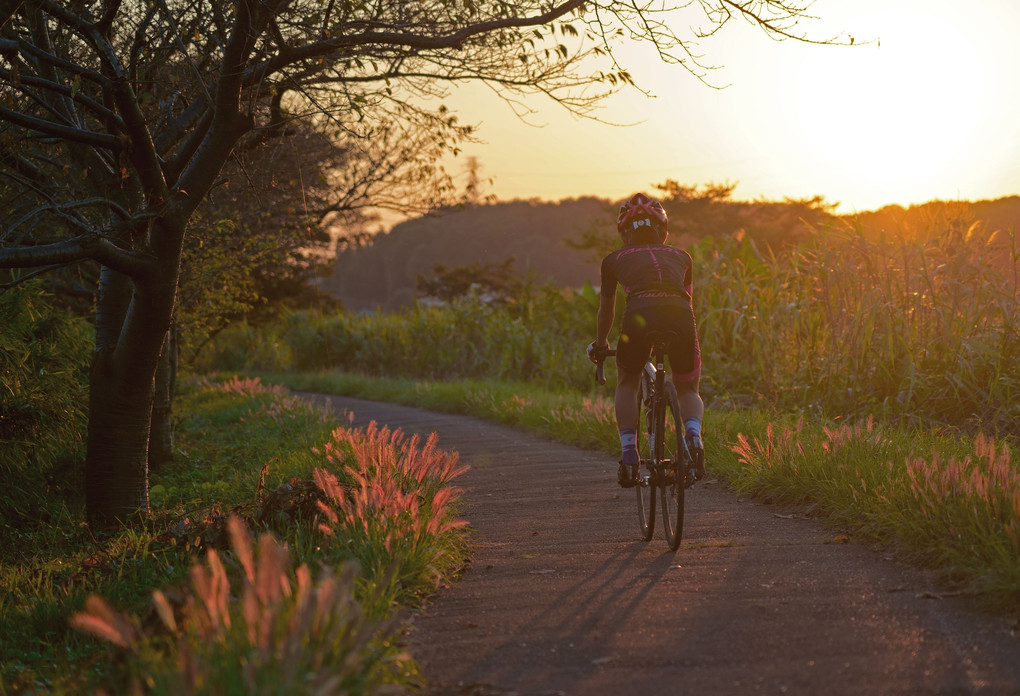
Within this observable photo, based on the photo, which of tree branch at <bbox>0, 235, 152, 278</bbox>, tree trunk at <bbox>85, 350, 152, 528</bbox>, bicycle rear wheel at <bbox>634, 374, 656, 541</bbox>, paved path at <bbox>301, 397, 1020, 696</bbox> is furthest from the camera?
tree trunk at <bbox>85, 350, 152, 528</bbox>

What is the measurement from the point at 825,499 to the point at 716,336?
6.98 metres

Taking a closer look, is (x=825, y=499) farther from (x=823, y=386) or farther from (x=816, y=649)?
(x=823, y=386)

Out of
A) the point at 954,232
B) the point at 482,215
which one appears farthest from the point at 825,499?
the point at 482,215

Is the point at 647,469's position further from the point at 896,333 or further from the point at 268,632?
the point at 896,333

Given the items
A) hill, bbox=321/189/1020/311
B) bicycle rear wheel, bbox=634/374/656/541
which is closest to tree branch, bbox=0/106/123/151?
bicycle rear wheel, bbox=634/374/656/541

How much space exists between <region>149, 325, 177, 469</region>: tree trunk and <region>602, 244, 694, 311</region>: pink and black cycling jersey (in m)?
6.55

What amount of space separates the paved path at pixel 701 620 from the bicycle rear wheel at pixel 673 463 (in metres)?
0.15

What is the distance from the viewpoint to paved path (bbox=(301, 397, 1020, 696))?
324cm

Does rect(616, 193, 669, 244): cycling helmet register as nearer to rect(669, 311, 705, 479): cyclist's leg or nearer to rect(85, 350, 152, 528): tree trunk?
rect(669, 311, 705, 479): cyclist's leg

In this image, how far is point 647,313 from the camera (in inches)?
209

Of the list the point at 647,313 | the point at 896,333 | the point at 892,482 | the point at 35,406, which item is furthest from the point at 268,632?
the point at 896,333

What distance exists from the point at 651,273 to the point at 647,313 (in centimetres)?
27

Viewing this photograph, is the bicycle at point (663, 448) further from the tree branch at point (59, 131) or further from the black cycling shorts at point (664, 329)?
the tree branch at point (59, 131)

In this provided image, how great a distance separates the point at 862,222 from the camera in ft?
35.6
